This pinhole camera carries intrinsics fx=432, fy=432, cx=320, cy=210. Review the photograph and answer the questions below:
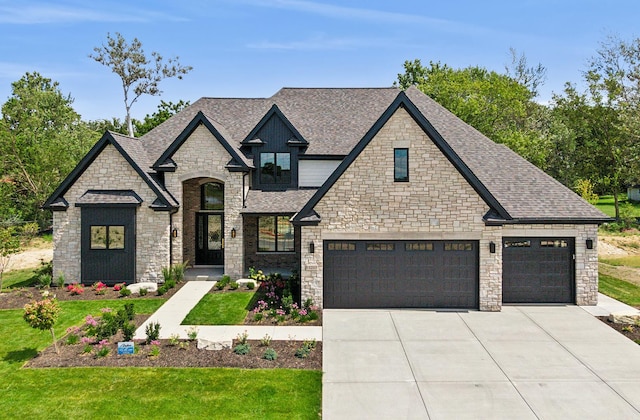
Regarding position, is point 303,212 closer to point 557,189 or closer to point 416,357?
point 416,357

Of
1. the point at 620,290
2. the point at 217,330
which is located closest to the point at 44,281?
the point at 217,330

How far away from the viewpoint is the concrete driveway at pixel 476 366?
872cm

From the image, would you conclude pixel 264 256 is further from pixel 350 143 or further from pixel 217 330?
pixel 217 330

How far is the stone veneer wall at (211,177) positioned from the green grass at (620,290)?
1567 centimetres

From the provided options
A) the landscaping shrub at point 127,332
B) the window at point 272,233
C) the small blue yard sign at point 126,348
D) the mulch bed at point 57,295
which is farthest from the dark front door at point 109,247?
the small blue yard sign at point 126,348

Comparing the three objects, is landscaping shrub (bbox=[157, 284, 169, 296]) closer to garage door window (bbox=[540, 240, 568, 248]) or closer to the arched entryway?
the arched entryway

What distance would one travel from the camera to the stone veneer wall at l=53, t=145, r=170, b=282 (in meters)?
19.0

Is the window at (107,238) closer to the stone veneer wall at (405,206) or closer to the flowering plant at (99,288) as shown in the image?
the flowering plant at (99,288)

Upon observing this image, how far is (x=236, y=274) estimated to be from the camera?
64.5 ft

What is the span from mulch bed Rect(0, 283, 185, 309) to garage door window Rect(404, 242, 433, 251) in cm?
965

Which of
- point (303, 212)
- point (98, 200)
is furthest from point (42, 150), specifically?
point (303, 212)

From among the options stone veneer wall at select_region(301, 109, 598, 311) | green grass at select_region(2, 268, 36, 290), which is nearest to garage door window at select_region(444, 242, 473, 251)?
stone veneer wall at select_region(301, 109, 598, 311)

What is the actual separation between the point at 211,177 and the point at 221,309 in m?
6.75

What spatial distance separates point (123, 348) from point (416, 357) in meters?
7.74
